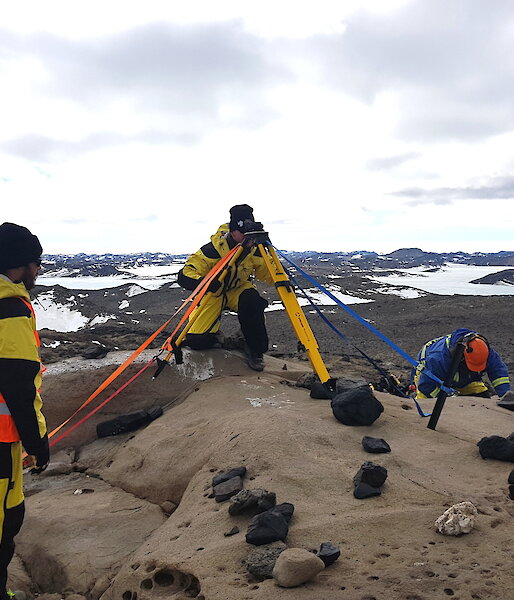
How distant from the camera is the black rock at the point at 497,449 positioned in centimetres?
314

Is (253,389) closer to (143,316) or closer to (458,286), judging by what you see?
(143,316)

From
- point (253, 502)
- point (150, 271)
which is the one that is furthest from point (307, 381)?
point (150, 271)

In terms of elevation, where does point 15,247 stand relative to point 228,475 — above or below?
above

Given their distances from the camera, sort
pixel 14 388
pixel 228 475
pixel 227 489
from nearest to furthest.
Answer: pixel 14 388
pixel 227 489
pixel 228 475

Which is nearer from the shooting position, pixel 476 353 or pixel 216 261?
pixel 476 353

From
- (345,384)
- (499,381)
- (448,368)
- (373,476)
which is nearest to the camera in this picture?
(373,476)

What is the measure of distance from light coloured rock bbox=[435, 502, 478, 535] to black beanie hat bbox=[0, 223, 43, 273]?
2630 mm

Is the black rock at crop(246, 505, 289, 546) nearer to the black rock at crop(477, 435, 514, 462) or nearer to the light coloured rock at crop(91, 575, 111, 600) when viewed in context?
the light coloured rock at crop(91, 575, 111, 600)

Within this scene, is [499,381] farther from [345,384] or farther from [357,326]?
[357,326]

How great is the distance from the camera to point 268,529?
90.7 inches

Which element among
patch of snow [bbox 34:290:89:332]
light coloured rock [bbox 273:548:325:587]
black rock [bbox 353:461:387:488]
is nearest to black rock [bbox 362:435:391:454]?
black rock [bbox 353:461:387:488]

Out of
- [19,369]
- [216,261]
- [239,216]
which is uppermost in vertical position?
[239,216]

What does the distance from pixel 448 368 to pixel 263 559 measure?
3.63 metres

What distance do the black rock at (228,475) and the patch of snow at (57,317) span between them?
16363 mm
